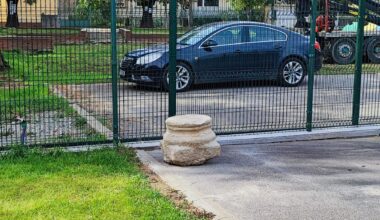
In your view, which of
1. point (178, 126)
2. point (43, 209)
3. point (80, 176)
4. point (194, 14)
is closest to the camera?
point (43, 209)

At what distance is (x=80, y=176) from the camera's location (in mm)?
6035

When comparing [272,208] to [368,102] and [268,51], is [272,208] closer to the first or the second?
[268,51]

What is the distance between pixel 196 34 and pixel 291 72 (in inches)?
109

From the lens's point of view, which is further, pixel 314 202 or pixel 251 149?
pixel 251 149

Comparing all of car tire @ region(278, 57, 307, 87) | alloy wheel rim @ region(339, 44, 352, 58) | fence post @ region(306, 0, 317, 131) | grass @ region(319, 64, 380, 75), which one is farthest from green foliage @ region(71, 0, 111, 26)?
alloy wheel rim @ region(339, 44, 352, 58)

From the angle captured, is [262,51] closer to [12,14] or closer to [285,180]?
[285,180]

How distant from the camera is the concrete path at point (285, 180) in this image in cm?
521

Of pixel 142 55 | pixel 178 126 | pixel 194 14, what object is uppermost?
pixel 194 14

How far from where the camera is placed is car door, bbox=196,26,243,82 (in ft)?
27.5

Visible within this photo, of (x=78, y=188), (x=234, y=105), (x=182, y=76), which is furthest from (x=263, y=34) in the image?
(x=78, y=188)

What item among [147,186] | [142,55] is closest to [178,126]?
[147,186]

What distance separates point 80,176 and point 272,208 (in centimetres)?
212

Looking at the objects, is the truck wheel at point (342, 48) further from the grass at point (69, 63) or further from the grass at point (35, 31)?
the grass at point (35, 31)

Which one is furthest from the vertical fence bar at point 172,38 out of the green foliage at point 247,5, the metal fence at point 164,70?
the green foliage at point 247,5
